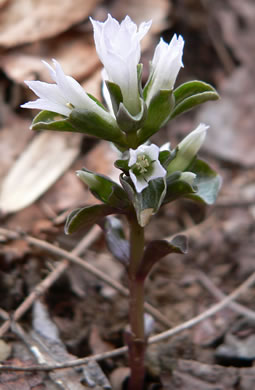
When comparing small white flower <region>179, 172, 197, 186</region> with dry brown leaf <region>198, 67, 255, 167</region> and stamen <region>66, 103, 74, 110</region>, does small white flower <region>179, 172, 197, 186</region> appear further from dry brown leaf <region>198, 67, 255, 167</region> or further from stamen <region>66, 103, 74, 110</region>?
dry brown leaf <region>198, 67, 255, 167</region>

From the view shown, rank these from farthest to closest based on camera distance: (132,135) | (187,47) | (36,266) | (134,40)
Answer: (187,47) < (36,266) < (132,135) < (134,40)

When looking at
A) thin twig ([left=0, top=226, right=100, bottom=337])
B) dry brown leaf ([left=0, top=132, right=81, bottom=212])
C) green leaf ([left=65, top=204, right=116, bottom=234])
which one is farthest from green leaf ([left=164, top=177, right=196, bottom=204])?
dry brown leaf ([left=0, top=132, right=81, bottom=212])

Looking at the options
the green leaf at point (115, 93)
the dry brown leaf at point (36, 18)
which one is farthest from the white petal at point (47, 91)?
the dry brown leaf at point (36, 18)

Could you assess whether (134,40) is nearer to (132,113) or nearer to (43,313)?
(132,113)

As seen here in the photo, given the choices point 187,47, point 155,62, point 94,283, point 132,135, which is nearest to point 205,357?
point 94,283

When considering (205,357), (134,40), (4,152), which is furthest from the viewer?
(4,152)

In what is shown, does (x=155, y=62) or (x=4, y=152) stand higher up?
(x=155, y=62)

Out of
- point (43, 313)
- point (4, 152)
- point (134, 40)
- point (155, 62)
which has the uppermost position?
point (134, 40)

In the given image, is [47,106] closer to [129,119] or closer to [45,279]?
[129,119]
